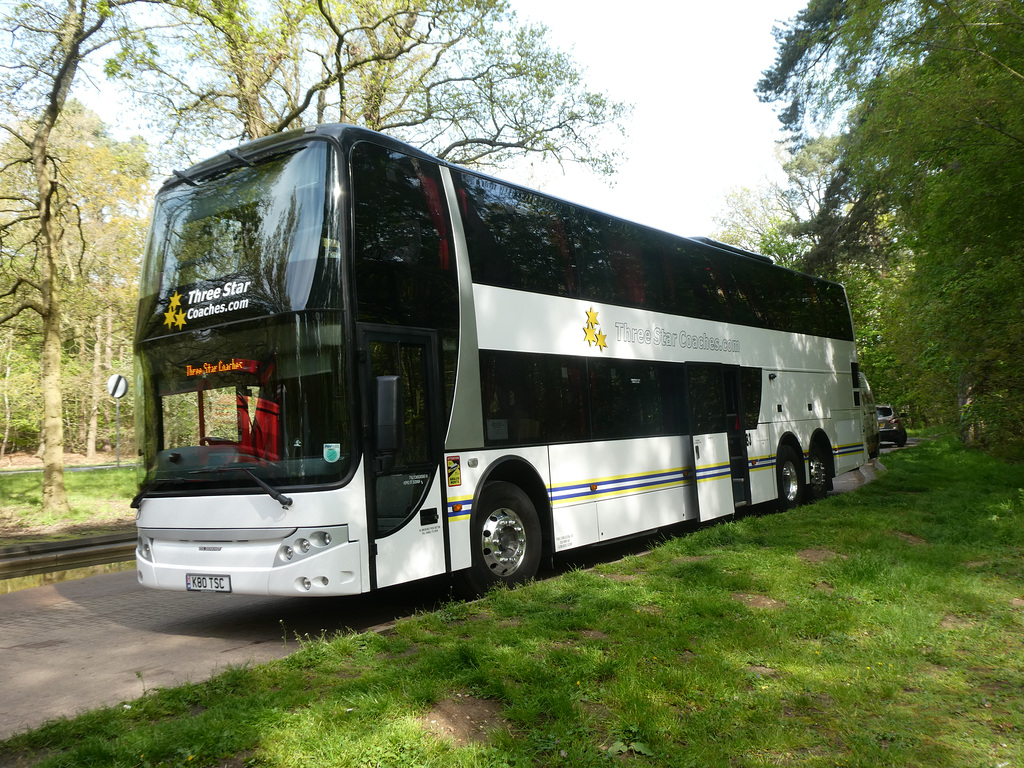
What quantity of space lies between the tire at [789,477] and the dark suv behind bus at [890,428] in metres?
24.3

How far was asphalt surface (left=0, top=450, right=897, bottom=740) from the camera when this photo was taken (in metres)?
5.73

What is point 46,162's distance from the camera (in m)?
17.0

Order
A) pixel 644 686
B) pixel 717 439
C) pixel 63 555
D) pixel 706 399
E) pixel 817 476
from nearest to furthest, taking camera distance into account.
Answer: pixel 644 686 → pixel 706 399 → pixel 717 439 → pixel 63 555 → pixel 817 476

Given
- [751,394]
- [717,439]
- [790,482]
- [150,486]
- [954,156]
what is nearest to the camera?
[150,486]

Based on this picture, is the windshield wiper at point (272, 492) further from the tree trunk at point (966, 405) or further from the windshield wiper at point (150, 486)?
the tree trunk at point (966, 405)

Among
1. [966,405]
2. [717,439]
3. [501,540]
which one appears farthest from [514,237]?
[966,405]

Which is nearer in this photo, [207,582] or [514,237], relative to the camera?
[207,582]

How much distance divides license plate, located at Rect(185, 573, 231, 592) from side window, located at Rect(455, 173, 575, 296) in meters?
3.57

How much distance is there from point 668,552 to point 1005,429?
8475 millimetres

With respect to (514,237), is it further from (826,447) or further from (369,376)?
(826,447)

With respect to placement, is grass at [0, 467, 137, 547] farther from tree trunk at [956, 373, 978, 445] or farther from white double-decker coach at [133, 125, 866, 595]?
tree trunk at [956, 373, 978, 445]

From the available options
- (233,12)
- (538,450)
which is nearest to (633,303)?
(538,450)

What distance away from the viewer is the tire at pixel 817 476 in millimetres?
15359

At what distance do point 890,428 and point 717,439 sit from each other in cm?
2818
